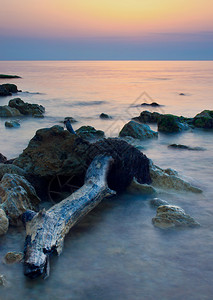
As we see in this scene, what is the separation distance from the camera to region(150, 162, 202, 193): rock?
17.9 feet

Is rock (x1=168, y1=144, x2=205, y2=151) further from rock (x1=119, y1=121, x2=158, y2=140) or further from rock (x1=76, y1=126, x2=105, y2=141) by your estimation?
rock (x1=76, y1=126, x2=105, y2=141)

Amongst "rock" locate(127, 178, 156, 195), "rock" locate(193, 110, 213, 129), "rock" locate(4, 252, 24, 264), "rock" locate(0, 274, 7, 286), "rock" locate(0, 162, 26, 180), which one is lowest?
"rock" locate(0, 274, 7, 286)

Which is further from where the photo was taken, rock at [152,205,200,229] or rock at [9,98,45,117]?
rock at [9,98,45,117]

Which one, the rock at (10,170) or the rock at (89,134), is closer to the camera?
the rock at (10,170)

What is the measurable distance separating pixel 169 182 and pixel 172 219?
1565 millimetres

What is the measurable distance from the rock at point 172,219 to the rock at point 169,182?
133 cm

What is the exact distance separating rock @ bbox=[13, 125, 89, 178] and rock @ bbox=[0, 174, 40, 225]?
643mm

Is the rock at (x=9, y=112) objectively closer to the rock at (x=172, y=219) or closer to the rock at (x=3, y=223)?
the rock at (x=3, y=223)

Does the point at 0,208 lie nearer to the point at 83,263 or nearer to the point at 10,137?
the point at 83,263

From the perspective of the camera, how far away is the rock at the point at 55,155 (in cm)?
504

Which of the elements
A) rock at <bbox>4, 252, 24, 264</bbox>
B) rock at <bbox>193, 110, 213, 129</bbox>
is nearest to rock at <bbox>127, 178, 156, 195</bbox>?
rock at <bbox>4, 252, 24, 264</bbox>

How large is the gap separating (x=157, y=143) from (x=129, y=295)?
7374 millimetres

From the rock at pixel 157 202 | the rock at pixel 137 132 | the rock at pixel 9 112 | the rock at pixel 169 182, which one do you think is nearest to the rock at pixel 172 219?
the rock at pixel 157 202

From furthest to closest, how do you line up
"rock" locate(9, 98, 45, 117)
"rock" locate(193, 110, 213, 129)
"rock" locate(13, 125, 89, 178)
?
"rock" locate(9, 98, 45, 117) < "rock" locate(193, 110, 213, 129) < "rock" locate(13, 125, 89, 178)
